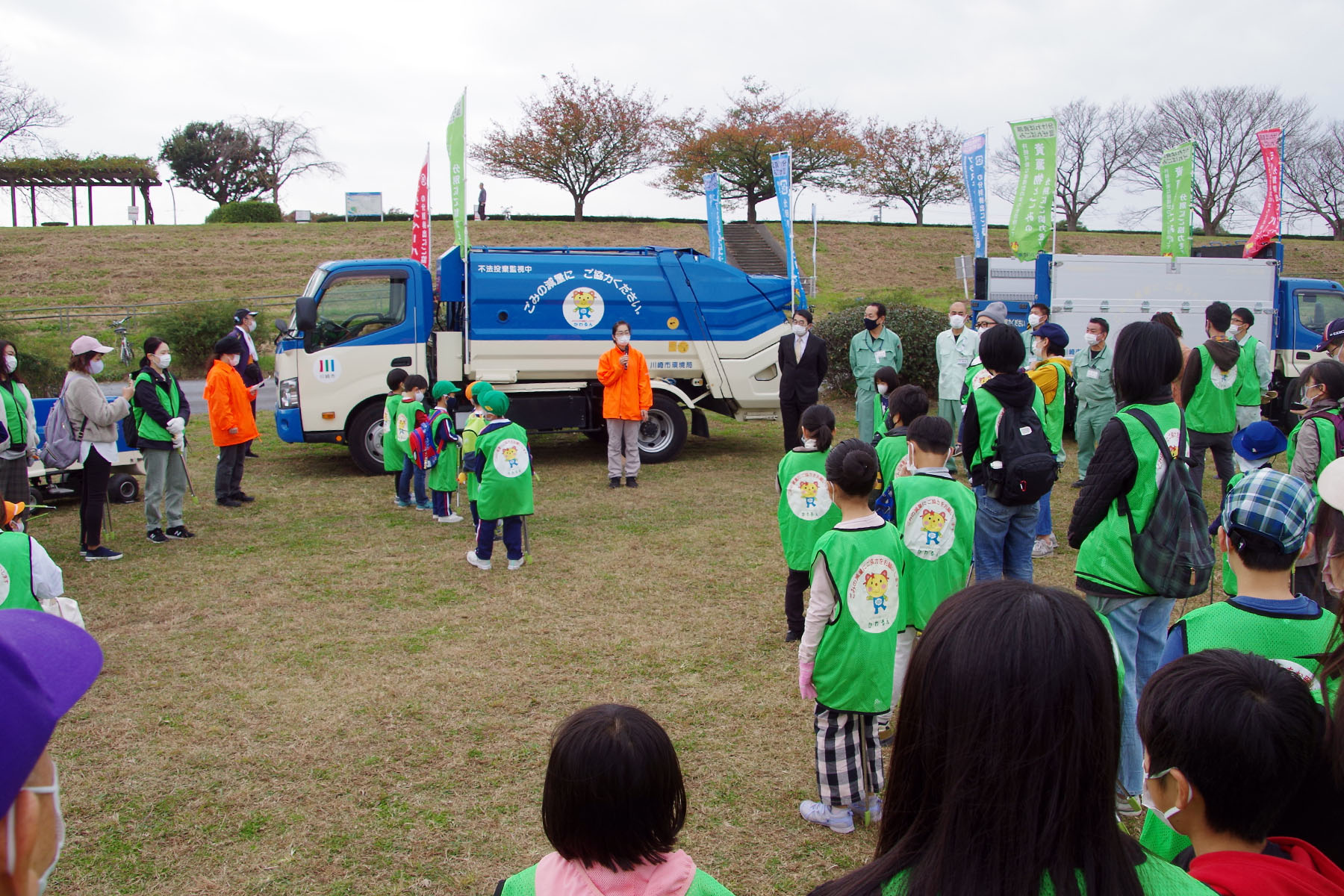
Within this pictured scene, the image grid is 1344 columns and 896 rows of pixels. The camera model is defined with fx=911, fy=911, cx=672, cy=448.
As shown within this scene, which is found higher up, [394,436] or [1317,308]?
[1317,308]

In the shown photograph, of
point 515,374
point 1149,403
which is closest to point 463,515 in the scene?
point 515,374

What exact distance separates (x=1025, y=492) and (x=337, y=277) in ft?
28.0

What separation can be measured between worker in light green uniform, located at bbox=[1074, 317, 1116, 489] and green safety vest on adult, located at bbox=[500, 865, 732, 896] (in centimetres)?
783

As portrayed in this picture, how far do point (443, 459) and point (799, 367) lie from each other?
4.30 metres

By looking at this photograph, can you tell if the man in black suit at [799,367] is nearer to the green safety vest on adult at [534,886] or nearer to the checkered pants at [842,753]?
the checkered pants at [842,753]

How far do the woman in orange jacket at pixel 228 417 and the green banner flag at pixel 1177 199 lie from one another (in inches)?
598

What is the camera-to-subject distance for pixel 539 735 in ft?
14.6

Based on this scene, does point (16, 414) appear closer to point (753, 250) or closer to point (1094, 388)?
point (1094, 388)

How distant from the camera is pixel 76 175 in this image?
41.8m

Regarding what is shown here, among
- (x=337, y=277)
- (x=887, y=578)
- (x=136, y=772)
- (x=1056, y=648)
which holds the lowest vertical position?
(x=136, y=772)

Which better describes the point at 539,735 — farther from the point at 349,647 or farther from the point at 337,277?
the point at 337,277

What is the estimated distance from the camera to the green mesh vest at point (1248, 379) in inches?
306

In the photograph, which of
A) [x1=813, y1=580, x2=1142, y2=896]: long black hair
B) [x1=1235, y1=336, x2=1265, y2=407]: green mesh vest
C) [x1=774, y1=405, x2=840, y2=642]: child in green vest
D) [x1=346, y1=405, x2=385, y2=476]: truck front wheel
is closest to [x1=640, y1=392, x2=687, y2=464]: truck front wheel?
[x1=346, y1=405, x2=385, y2=476]: truck front wheel

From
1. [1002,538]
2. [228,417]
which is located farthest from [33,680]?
[228,417]
